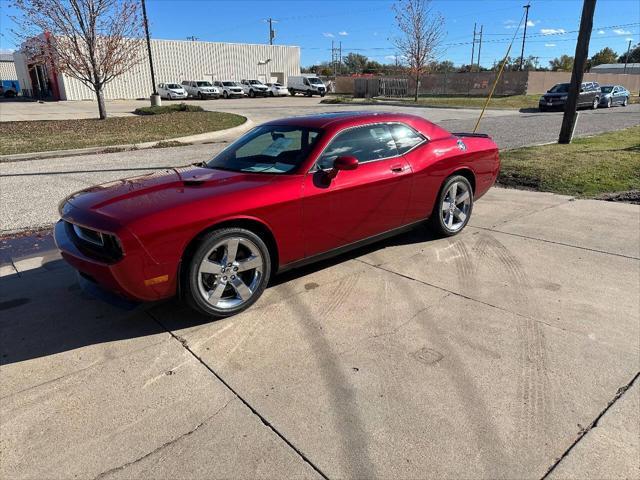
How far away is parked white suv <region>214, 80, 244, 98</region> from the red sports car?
4231 cm

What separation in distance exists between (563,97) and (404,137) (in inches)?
1037

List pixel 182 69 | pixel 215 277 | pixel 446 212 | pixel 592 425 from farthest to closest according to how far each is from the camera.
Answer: pixel 182 69 → pixel 446 212 → pixel 215 277 → pixel 592 425

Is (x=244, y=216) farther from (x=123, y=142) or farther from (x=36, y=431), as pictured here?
(x=123, y=142)

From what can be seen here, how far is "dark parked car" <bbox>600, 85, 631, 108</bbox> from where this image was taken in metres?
30.4

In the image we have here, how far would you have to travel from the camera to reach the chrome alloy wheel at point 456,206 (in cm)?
525

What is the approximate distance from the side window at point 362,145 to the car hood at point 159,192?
60 cm

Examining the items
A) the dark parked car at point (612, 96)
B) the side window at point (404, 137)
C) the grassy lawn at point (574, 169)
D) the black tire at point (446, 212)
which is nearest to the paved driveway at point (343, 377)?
the black tire at point (446, 212)

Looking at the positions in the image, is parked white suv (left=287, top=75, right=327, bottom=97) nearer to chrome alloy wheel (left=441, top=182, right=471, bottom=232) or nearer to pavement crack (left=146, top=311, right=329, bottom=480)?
chrome alloy wheel (left=441, top=182, right=471, bottom=232)

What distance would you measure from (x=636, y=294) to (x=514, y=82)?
46352 millimetres

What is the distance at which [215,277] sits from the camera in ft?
11.3

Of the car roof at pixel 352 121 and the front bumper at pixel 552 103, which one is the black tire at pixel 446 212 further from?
the front bumper at pixel 552 103

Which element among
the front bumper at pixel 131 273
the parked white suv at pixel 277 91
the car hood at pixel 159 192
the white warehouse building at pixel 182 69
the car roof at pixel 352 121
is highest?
the white warehouse building at pixel 182 69

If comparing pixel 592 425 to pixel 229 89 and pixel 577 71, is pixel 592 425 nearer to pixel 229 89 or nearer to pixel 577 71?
pixel 577 71

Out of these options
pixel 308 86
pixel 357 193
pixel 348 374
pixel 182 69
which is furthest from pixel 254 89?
pixel 348 374
